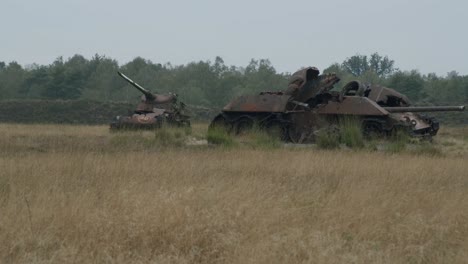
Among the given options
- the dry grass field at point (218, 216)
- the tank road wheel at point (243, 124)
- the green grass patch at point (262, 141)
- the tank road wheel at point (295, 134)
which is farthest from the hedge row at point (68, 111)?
the dry grass field at point (218, 216)

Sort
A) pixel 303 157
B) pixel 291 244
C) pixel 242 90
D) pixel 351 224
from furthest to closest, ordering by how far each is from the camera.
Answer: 1. pixel 242 90
2. pixel 303 157
3. pixel 351 224
4. pixel 291 244

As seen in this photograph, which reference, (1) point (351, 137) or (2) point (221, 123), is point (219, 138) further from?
(2) point (221, 123)

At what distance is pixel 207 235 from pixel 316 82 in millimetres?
15461

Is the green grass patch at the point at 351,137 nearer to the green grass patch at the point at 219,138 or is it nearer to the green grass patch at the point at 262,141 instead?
the green grass patch at the point at 262,141

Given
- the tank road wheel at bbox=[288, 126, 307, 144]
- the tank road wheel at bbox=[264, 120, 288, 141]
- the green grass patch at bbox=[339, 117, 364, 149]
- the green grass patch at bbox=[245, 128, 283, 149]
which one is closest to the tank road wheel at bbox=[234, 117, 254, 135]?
the tank road wheel at bbox=[264, 120, 288, 141]

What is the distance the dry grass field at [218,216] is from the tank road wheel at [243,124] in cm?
1142

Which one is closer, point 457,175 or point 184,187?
point 184,187

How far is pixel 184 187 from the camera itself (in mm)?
6234

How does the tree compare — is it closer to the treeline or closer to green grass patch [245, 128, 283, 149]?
the treeline

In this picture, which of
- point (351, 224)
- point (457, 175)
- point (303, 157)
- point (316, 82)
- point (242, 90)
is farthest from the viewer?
point (242, 90)

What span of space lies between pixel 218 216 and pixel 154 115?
19187mm

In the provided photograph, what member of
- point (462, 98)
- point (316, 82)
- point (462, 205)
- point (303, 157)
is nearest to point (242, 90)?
point (462, 98)

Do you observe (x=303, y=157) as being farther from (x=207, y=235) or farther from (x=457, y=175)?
(x=207, y=235)

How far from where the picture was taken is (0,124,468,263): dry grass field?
4578 millimetres
